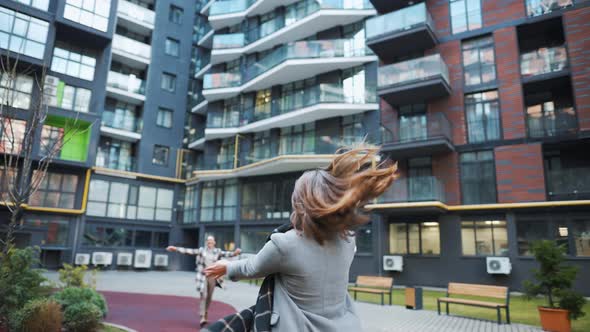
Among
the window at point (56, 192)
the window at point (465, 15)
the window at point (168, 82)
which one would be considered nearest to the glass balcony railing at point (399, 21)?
the window at point (465, 15)

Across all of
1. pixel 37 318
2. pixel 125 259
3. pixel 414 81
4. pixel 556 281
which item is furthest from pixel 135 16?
pixel 556 281

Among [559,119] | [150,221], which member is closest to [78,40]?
[150,221]

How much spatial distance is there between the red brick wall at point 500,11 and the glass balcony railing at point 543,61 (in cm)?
212

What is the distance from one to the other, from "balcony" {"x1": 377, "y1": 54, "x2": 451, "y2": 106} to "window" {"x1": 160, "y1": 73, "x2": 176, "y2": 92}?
1974cm

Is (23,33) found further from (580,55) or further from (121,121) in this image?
(580,55)

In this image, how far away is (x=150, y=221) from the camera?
102 ft

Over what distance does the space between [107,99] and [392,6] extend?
74.3ft

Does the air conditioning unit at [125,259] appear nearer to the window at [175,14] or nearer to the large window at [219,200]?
the large window at [219,200]

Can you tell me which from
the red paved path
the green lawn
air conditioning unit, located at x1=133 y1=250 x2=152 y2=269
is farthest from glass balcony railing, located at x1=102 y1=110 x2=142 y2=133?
the green lawn

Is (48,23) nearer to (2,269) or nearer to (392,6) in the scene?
(392,6)

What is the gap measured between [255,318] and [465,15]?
23650mm

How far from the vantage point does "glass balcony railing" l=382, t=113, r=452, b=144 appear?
19.9 m

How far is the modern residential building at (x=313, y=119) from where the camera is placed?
18.9 metres

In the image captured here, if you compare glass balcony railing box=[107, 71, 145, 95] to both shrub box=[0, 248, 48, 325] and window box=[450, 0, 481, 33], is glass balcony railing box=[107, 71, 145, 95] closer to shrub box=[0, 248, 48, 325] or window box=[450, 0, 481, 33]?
window box=[450, 0, 481, 33]
